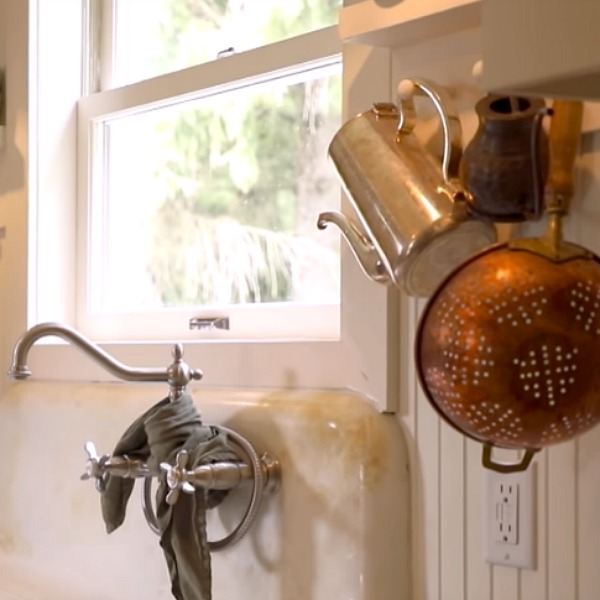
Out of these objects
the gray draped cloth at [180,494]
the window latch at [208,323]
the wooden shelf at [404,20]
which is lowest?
the gray draped cloth at [180,494]

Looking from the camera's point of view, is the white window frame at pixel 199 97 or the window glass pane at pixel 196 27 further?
the window glass pane at pixel 196 27

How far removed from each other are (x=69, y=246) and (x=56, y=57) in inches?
14.2

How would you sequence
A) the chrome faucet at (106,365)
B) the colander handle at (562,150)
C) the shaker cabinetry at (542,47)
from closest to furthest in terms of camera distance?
the shaker cabinetry at (542,47), the colander handle at (562,150), the chrome faucet at (106,365)

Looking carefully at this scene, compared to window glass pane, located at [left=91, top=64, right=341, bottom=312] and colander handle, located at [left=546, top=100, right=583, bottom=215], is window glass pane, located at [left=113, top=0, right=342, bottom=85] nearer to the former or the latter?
window glass pane, located at [left=91, top=64, right=341, bottom=312]

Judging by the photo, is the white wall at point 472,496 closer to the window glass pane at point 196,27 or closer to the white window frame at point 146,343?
the white window frame at point 146,343

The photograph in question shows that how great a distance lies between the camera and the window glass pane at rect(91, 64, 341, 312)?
1.58 m

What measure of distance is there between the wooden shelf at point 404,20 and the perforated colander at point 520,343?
0.96ft

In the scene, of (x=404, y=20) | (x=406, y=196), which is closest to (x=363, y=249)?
(x=406, y=196)

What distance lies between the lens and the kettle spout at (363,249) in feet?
3.78

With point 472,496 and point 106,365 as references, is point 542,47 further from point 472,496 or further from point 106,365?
point 106,365

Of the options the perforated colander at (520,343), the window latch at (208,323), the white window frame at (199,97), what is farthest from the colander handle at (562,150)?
the window latch at (208,323)

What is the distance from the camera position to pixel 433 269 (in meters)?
1.07

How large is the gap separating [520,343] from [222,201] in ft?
3.13

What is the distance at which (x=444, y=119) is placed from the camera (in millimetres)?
1059
